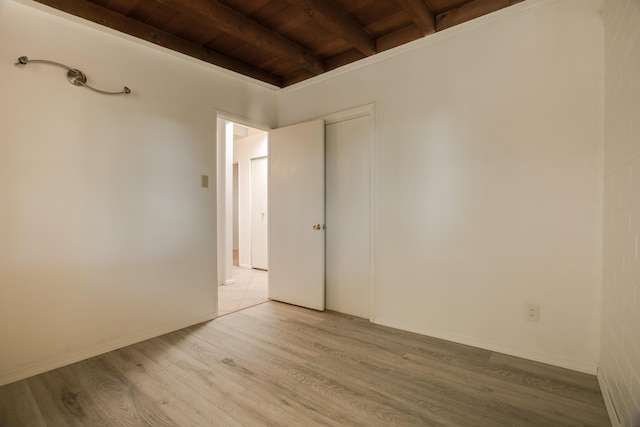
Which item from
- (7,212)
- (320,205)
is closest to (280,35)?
(320,205)

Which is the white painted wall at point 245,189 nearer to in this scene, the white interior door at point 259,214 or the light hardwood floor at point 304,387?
the white interior door at point 259,214

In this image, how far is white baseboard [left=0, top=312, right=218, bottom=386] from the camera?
1.94 m

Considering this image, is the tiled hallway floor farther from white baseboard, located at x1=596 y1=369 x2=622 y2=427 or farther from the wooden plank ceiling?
white baseboard, located at x1=596 y1=369 x2=622 y2=427

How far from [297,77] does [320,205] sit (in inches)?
60.0

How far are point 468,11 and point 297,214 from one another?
2.35m

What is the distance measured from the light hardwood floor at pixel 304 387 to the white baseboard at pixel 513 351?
0.18ft

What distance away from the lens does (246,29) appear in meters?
2.46

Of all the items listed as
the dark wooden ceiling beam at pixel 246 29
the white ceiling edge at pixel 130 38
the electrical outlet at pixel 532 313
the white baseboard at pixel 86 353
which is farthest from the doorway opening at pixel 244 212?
the electrical outlet at pixel 532 313

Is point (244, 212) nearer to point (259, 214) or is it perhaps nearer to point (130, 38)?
point (259, 214)

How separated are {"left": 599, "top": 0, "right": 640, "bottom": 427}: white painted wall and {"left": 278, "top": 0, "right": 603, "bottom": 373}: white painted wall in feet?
0.47

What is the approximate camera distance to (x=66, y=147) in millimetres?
2133

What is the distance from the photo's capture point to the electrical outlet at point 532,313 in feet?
6.88

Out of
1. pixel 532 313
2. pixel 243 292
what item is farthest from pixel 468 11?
pixel 243 292

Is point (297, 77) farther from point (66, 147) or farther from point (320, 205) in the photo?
point (66, 147)
